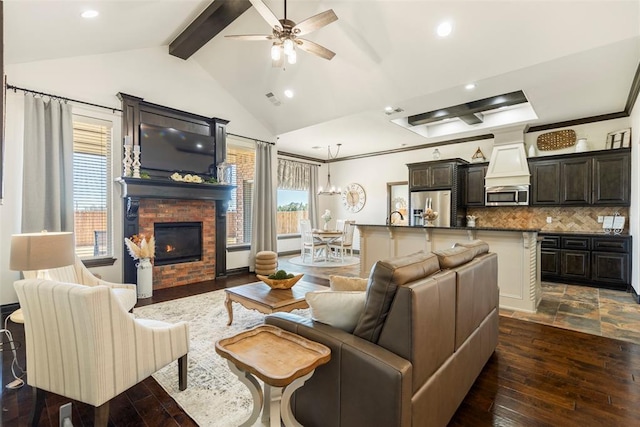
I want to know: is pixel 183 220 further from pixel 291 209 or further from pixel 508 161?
pixel 508 161

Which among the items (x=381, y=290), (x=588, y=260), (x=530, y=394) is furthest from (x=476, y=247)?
(x=588, y=260)

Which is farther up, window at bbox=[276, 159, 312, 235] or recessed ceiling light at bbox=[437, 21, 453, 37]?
recessed ceiling light at bbox=[437, 21, 453, 37]

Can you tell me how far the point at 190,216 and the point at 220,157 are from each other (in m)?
1.24

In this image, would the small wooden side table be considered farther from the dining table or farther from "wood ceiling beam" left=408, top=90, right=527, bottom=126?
the dining table

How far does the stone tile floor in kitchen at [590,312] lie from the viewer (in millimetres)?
3322

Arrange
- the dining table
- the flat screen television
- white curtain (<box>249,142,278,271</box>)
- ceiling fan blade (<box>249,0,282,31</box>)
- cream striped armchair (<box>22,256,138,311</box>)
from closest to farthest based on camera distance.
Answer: ceiling fan blade (<box>249,0,282,31</box>), cream striped armchair (<box>22,256,138,311</box>), the flat screen television, white curtain (<box>249,142,278,271</box>), the dining table

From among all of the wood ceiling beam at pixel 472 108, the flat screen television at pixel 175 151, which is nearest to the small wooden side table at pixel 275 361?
the flat screen television at pixel 175 151

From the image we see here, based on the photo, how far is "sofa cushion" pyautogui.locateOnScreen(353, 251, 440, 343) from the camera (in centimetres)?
148

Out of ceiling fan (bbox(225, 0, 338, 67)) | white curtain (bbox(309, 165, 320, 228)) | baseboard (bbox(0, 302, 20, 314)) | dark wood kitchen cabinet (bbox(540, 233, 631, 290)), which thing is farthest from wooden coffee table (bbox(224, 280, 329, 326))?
white curtain (bbox(309, 165, 320, 228))

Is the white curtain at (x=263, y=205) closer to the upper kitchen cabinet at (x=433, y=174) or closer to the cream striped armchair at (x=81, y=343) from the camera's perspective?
the upper kitchen cabinet at (x=433, y=174)

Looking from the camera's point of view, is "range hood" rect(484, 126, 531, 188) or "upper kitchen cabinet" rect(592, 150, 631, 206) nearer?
"upper kitchen cabinet" rect(592, 150, 631, 206)

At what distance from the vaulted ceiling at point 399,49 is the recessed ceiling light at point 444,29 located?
61 millimetres

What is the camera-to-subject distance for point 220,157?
5703mm

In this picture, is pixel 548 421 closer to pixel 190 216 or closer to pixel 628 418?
pixel 628 418
